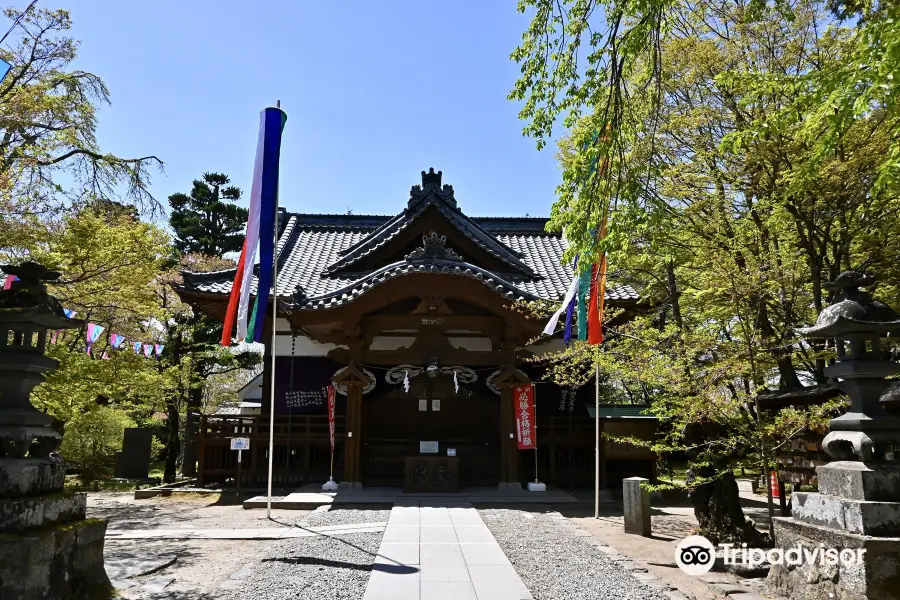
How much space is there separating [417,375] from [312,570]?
7.18 meters

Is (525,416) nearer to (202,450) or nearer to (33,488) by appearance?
(202,450)

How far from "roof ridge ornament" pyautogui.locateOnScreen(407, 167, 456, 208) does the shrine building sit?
0.10m

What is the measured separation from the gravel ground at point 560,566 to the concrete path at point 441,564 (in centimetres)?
19

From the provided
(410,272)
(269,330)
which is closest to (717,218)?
(410,272)

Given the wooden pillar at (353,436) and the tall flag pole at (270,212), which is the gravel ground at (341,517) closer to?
the tall flag pole at (270,212)

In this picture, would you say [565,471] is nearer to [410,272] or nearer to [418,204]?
[410,272]

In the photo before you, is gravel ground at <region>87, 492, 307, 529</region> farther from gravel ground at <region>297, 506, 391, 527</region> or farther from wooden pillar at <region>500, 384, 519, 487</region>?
wooden pillar at <region>500, 384, 519, 487</region>

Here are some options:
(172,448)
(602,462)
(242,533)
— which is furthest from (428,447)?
(172,448)

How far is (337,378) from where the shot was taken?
11992 millimetres

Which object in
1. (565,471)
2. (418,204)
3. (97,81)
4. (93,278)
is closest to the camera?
(93,278)

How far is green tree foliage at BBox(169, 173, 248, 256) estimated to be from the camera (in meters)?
27.2

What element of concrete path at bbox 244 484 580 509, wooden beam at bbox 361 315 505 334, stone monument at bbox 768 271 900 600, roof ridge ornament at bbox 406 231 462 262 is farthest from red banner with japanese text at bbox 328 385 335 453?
stone monument at bbox 768 271 900 600

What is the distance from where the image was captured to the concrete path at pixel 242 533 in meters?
7.96

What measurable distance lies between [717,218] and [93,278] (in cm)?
1067
